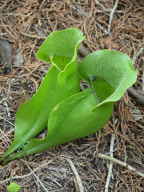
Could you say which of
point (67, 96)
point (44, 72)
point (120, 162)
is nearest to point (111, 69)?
point (67, 96)

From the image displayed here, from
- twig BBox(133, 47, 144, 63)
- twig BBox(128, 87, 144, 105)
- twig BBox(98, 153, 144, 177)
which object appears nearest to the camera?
twig BBox(98, 153, 144, 177)

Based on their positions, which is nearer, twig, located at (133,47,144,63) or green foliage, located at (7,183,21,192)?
green foliage, located at (7,183,21,192)

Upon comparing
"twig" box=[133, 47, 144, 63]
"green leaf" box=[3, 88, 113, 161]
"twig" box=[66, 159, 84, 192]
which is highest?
"twig" box=[133, 47, 144, 63]

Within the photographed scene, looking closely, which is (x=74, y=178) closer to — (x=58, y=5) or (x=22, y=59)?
(x=22, y=59)

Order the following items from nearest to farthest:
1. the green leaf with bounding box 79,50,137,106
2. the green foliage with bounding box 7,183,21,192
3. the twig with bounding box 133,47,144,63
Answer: the green leaf with bounding box 79,50,137,106
the green foliage with bounding box 7,183,21,192
the twig with bounding box 133,47,144,63

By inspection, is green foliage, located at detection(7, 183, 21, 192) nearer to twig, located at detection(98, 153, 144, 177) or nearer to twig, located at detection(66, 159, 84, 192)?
twig, located at detection(66, 159, 84, 192)

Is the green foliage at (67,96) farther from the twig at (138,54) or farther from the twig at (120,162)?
the twig at (138,54)

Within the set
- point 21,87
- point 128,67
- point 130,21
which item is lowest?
point 21,87

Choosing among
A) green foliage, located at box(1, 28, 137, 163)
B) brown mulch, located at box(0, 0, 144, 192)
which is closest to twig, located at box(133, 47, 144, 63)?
brown mulch, located at box(0, 0, 144, 192)

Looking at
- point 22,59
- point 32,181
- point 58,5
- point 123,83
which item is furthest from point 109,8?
point 32,181
